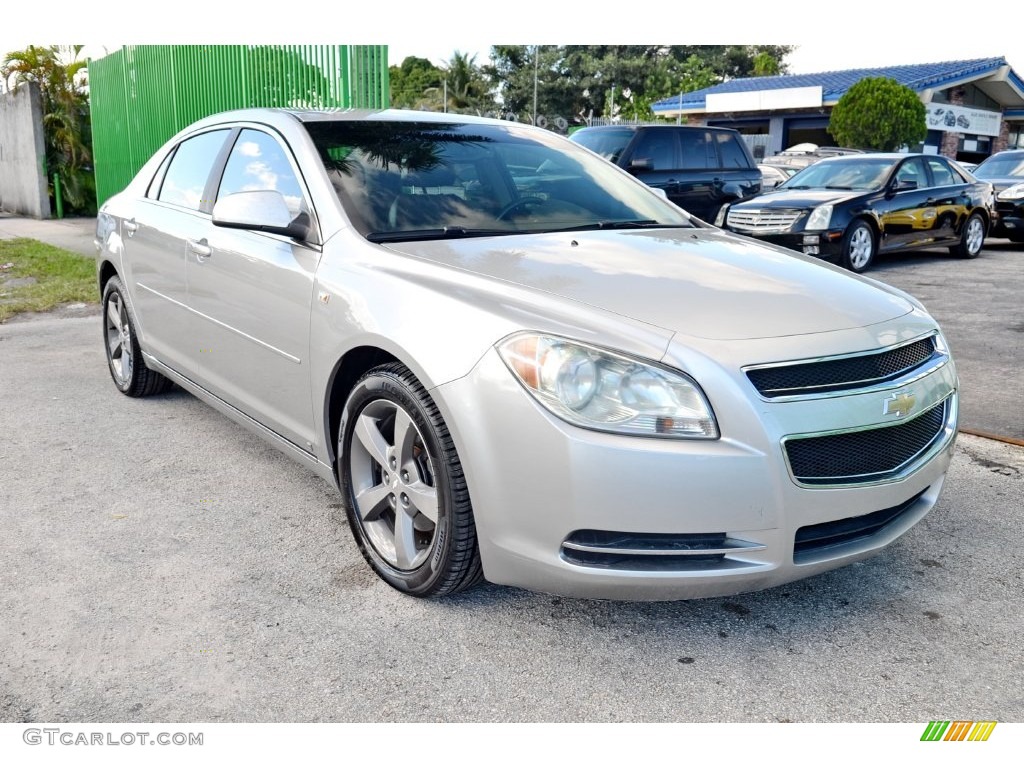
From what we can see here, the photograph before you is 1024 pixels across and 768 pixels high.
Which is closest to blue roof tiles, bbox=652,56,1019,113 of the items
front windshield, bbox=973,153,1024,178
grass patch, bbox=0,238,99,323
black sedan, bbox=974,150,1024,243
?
front windshield, bbox=973,153,1024,178

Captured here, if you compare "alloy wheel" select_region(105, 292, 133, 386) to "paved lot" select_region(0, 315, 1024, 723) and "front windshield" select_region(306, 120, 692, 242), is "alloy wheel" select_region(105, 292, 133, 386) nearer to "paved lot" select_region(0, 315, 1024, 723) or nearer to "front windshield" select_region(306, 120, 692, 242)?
"paved lot" select_region(0, 315, 1024, 723)

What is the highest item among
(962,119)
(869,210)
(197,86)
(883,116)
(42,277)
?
(962,119)

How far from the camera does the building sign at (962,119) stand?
106 feet

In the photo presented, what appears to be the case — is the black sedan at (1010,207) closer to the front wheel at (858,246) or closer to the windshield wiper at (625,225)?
the front wheel at (858,246)

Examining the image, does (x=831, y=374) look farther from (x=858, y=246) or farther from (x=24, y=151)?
(x=24, y=151)

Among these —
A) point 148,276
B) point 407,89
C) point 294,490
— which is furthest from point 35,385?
point 407,89

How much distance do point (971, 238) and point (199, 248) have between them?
11.1 metres

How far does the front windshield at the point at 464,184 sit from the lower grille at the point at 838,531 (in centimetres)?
154

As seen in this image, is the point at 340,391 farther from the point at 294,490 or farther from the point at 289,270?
the point at 294,490

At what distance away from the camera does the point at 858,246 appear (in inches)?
422

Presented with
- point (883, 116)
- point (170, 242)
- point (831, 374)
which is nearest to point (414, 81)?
point (883, 116)

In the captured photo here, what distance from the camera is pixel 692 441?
2.42 m

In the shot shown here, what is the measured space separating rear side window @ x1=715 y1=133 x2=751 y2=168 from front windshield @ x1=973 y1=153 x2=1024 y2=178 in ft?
15.6
